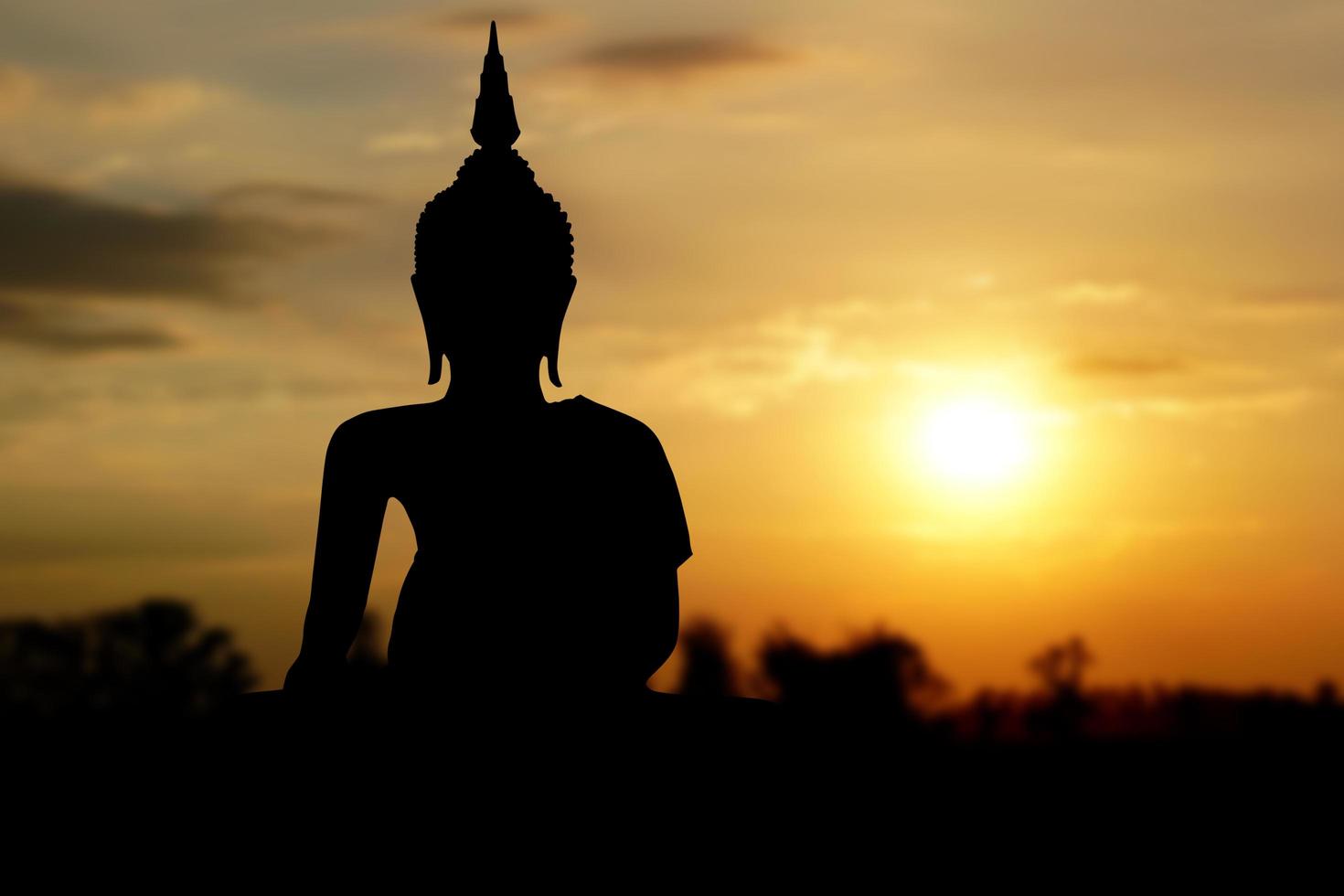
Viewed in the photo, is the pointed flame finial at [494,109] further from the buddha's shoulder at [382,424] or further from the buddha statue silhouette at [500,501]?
the buddha's shoulder at [382,424]

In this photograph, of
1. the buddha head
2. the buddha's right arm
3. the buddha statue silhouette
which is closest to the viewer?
the buddha statue silhouette

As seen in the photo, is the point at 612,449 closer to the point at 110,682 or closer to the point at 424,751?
the point at 424,751

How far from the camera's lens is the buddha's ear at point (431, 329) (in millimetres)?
12898

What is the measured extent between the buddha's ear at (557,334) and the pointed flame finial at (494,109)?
108 cm

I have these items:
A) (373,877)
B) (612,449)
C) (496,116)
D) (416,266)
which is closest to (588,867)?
(373,877)

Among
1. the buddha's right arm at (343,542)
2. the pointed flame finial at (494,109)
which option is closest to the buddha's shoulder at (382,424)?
the buddha's right arm at (343,542)

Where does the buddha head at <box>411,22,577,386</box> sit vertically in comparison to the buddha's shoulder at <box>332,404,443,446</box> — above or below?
above

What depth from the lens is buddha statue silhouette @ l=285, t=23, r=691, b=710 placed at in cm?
1222

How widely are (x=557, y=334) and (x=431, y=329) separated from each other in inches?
33.3

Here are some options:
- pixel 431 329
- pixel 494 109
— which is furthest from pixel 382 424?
pixel 494 109

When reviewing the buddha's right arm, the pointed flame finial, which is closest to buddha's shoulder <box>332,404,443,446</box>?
the buddha's right arm

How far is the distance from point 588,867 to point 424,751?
1.22m

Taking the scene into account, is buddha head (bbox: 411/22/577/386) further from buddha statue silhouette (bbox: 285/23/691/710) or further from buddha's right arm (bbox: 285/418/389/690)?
buddha's right arm (bbox: 285/418/389/690)

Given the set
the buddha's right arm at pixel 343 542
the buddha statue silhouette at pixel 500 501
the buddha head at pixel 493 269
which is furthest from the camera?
the buddha head at pixel 493 269
